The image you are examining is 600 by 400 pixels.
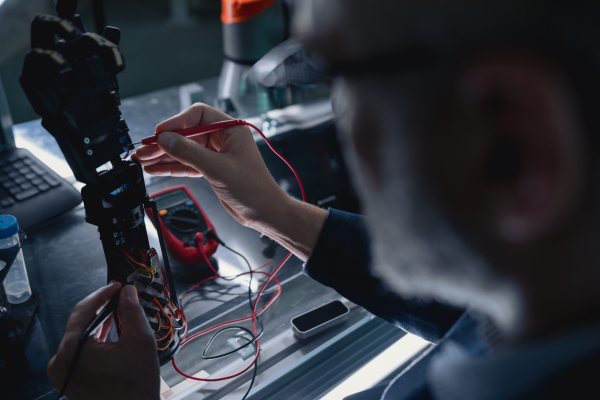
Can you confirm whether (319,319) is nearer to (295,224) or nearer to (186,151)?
(295,224)

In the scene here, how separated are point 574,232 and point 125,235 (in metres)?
0.58

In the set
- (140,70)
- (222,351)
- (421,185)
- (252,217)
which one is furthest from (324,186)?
(140,70)

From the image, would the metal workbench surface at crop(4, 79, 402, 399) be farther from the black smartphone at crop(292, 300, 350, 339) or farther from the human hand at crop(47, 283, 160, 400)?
the human hand at crop(47, 283, 160, 400)

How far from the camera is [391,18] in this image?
1.33ft

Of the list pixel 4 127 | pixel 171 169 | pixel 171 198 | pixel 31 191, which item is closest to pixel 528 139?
pixel 171 169

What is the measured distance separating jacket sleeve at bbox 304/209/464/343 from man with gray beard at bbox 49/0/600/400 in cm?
15

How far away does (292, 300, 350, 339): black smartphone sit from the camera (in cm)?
79

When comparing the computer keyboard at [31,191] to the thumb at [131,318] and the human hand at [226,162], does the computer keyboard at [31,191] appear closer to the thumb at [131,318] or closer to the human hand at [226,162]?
the human hand at [226,162]

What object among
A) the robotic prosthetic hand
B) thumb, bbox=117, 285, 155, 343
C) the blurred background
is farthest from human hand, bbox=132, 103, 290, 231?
the blurred background

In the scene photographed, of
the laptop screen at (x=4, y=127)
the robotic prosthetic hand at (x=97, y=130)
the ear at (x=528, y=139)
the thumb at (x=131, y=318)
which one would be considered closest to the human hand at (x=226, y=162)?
the robotic prosthetic hand at (x=97, y=130)

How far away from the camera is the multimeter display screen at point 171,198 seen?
0.98 m

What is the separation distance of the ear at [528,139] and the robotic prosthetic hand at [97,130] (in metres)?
0.44

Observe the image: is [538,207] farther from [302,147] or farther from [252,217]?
[302,147]

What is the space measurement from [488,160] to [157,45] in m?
2.38
